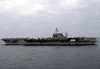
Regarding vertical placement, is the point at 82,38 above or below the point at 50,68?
above

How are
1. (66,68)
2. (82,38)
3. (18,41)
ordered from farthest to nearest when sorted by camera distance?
1. (18,41)
2. (82,38)
3. (66,68)

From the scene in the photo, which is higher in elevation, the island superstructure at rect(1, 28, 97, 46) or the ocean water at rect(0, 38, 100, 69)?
the island superstructure at rect(1, 28, 97, 46)

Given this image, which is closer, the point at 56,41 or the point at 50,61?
the point at 50,61

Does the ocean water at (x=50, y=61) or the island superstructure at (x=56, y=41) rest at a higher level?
the island superstructure at (x=56, y=41)

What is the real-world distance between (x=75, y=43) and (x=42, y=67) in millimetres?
30014

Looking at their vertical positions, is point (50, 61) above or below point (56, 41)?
below

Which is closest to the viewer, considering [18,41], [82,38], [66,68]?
[66,68]

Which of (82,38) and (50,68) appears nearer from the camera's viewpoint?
(50,68)

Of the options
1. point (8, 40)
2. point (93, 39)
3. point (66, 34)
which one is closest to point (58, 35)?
point (66, 34)

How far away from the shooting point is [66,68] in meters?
16.2

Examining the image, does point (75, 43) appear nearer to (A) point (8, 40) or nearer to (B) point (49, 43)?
(B) point (49, 43)

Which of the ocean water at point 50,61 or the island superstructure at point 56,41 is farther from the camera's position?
the island superstructure at point 56,41

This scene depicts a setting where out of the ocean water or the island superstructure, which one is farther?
the island superstructure

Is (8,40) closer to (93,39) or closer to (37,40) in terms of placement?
(37,40)
